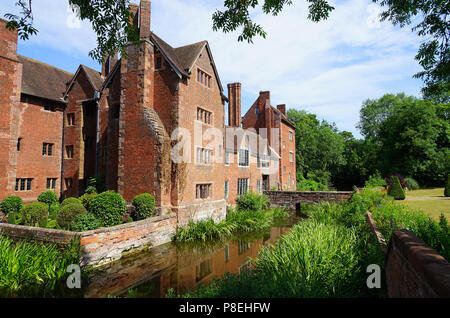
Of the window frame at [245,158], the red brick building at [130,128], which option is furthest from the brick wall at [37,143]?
the window frame at [245,158]

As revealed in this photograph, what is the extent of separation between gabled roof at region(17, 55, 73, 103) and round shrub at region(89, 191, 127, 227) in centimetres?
1278

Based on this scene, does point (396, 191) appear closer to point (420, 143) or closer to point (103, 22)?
point (420, 143)

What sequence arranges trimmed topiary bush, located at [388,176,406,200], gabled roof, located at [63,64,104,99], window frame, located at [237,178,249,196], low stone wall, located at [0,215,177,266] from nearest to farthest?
low stone wall, located at [0,215,177,266] → gabled roof, located at [63,64,104,99] → trimmed topiary bush, located at [388,176,406,200] → window frame, located at [237,178,249,196]

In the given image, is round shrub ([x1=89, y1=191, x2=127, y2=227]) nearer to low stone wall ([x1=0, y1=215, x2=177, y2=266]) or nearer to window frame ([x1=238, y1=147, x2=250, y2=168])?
low stone wall ([x1=0, y1=215, x2=177, y2=266])

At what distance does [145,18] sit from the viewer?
16812mm

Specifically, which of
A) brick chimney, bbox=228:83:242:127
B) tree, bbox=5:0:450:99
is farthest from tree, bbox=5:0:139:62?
brick chimney, bbox=228:83:242:127

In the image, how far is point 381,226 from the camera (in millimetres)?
10148

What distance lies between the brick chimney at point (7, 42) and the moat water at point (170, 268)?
1633 centimetres

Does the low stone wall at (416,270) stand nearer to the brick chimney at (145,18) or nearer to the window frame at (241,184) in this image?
the brick chimney at (145,18)

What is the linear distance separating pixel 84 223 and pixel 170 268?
4328 mm

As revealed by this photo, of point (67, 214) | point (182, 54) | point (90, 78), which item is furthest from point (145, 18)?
point (67, 214)

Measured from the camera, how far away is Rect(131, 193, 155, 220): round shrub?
1458 cm
